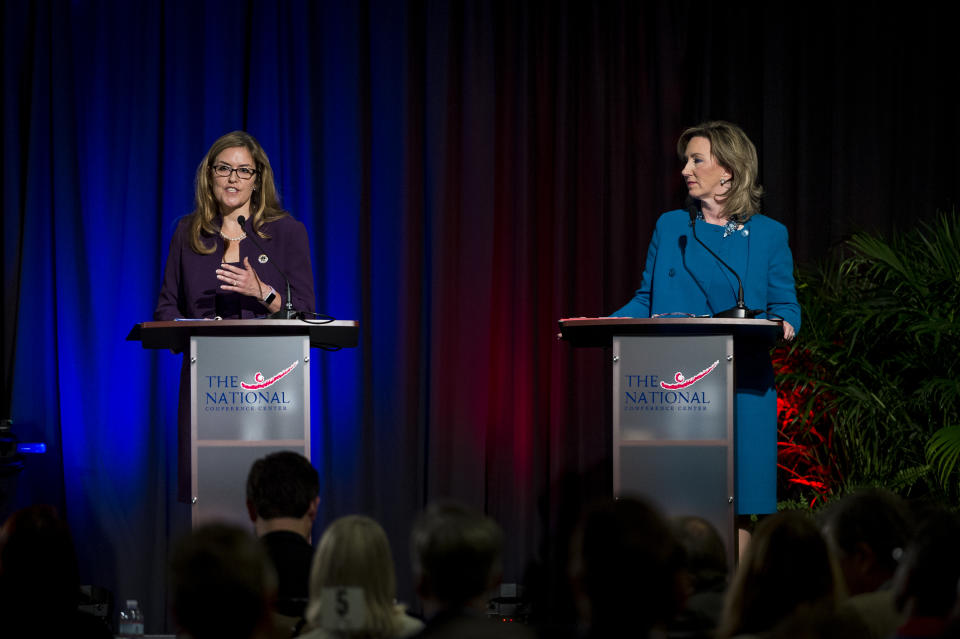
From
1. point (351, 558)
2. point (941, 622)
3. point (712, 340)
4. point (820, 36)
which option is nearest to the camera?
point (941, 622)

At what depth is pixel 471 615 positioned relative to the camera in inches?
83.4

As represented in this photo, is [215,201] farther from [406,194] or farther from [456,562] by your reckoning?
[456,562]

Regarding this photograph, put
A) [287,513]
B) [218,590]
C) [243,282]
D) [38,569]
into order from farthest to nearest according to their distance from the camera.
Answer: [243,282], [287,513], [38,569], [218,590]

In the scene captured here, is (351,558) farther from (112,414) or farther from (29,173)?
(29,173)

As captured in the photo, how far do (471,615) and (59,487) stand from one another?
4032 mm

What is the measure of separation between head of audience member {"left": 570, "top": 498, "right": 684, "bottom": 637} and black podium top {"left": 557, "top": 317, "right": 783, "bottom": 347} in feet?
5.55

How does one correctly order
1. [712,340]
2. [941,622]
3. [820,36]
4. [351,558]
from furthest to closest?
[820,36] < [712,340] < [351,558] < [941,622]

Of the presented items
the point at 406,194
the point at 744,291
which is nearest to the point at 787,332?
the point at 744,291

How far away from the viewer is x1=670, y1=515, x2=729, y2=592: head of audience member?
2.69 meters

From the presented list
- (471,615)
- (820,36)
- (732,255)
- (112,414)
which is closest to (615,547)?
(471,615)

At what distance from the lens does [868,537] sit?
8.98 feet

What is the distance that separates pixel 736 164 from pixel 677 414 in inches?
46.3

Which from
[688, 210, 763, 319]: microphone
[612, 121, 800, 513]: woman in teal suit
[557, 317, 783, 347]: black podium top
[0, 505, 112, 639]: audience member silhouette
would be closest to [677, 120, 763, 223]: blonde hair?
[612, 121, 800, 513]: woman in teal suit

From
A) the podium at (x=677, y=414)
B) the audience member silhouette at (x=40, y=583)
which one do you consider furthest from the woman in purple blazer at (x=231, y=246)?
the audience member silhouette at (x=40, y=583)
